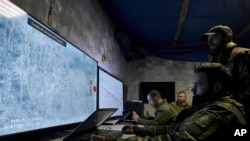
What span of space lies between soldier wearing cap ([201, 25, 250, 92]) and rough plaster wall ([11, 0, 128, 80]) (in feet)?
3.84

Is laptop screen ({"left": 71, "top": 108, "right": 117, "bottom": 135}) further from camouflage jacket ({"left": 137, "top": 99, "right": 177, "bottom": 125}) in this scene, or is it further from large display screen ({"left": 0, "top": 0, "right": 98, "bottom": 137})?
camouflage jacket ({"left": 137, "top": 99, "right": 177, "bottom": 125})

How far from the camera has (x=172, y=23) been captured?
10.6ft

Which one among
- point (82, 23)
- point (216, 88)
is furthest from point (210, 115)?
point (82, 23)

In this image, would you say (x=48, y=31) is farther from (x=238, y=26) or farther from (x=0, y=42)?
(x=238, y=26)

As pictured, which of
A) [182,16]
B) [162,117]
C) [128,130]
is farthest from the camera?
[182,16]

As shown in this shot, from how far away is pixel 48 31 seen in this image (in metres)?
1.18

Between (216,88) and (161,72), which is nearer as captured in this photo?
(216,88)

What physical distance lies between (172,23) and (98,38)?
125 cm

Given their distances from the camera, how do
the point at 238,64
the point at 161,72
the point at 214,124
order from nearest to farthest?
the point at 214,124
the point at 238,64
the point at 161,72

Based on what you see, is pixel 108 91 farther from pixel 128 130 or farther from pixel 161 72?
pixel 161 72

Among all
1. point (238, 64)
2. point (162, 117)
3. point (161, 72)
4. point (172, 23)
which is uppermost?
point (172, 23)

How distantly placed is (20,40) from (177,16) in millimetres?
2468

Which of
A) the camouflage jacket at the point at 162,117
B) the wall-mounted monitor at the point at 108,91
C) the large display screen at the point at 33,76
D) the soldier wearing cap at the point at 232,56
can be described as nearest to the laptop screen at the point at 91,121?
the large display screen at the point at 33,76

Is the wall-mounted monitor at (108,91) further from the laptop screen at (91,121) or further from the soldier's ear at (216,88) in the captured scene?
the soldier's ear at (216,88)
